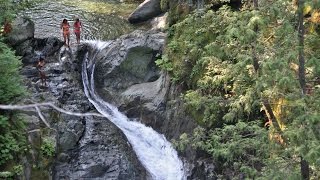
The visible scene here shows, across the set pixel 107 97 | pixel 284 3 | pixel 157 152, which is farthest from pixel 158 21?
pixel 284 3

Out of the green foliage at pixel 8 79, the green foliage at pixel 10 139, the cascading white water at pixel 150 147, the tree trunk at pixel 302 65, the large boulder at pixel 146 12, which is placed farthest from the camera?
the large boulder at pixel 146 12

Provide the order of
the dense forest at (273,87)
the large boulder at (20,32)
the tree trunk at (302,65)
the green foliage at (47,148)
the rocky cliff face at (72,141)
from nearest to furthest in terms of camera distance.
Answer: the dense forest at (273,87), the tree trunk at (302,65), the rocky cliff face at (72,141), the green foliage at (47,148), the large boulder at (20,32)

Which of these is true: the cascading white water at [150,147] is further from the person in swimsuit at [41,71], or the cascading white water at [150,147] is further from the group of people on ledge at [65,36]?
the group of people on ledge at [65,36]

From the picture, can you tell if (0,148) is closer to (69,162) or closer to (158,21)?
(69,162)

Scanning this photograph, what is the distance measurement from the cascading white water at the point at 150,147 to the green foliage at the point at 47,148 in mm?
1855

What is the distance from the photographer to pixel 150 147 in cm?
1384

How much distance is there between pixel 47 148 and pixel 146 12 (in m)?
10.6

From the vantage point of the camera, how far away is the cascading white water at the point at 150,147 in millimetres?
12969

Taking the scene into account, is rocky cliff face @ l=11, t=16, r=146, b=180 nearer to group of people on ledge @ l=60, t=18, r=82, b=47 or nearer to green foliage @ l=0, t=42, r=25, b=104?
green foliage @ l=0, t=42, r=25, b=104

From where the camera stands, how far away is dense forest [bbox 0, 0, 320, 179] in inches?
278

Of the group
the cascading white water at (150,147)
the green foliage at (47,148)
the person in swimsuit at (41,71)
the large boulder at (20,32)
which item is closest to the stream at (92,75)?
the cascading white water at (150,147)

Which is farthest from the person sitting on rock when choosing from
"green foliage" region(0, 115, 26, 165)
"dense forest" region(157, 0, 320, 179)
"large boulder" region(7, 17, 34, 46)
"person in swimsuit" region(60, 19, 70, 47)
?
"dense forest" region(157, 0, 320, 179)

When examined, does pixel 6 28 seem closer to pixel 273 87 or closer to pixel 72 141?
pixel 72 141

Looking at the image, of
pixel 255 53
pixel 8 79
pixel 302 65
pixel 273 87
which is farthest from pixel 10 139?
pixel 302 65
